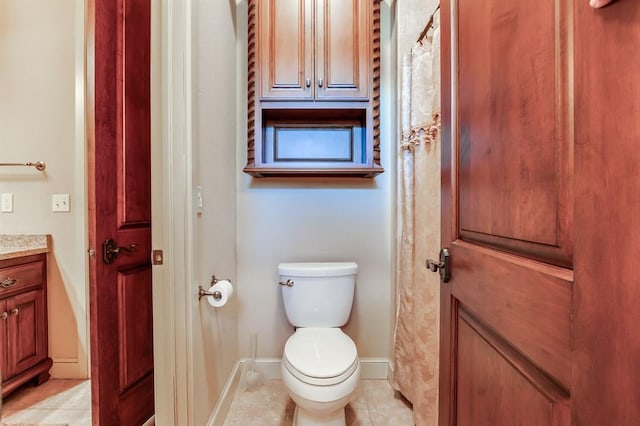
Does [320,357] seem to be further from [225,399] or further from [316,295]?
[225,399]

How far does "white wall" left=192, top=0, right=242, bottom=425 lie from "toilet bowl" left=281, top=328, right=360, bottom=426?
0.38 meters

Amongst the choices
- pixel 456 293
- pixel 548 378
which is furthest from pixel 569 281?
pixel 456 293

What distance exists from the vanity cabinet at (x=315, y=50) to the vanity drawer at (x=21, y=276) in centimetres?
166

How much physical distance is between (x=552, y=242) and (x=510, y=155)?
0.62 feet

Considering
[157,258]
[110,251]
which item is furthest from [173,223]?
[110,251]

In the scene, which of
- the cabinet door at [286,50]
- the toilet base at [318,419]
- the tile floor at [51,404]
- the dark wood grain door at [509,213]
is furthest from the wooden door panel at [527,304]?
the tile floor at [51,404]

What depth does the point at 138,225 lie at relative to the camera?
1404mm

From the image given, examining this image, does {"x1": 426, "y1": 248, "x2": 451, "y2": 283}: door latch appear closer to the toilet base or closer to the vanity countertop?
the toilet base

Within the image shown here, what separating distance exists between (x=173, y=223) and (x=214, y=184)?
0.40 meters

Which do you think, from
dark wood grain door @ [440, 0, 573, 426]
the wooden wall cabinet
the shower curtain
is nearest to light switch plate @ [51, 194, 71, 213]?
the wooden wall cabinet

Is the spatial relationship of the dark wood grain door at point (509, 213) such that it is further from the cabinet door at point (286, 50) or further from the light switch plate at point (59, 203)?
the light switch plate at point (59, 203)

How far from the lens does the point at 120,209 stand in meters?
1.27

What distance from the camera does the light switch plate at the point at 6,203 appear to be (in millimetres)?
1800

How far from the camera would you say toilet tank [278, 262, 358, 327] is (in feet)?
5.65
